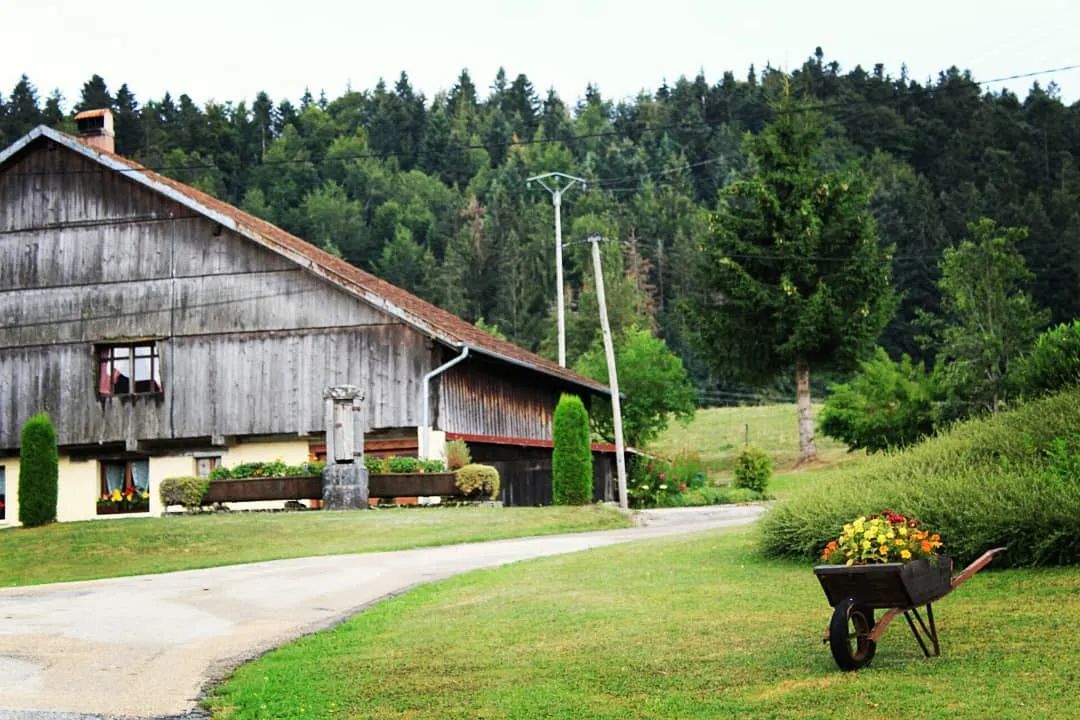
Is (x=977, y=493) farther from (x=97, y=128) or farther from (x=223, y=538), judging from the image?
(x=97, y=128)

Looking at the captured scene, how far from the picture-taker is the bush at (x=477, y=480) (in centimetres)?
3030

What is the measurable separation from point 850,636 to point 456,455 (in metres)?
24.3

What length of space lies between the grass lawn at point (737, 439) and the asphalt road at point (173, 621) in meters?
33.3

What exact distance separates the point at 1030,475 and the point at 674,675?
6.26 m

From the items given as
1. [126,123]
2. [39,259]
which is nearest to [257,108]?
[126,123]

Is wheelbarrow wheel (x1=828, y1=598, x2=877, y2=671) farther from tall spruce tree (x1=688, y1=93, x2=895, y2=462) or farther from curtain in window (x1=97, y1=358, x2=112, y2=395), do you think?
tall spruce tree (x1=688, y1=93, x2=895, y2=462)

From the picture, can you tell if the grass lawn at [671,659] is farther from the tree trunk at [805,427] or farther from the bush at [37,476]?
the tree trunk at [805,427]

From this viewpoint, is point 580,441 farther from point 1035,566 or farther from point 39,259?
point 1035,566

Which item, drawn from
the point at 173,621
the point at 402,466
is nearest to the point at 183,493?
the point at 402,466

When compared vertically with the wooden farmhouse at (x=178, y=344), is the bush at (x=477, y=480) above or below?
below

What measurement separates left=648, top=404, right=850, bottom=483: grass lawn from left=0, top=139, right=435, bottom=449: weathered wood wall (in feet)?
69.4

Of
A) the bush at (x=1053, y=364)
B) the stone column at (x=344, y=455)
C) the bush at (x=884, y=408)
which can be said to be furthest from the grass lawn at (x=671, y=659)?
the bush at (x=884, y=408)

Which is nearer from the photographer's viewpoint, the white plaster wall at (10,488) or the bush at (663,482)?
the white plaster wall at (10,488)

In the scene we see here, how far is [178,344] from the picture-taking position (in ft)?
122
